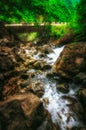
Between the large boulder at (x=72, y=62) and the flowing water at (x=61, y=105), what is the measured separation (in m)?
0.62

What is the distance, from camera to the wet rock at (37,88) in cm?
927

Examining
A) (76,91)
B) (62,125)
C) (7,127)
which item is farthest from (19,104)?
(76,91)

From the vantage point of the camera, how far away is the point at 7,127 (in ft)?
18.8

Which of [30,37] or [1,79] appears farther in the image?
[30,37]

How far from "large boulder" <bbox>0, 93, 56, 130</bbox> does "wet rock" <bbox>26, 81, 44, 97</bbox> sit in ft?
8.69

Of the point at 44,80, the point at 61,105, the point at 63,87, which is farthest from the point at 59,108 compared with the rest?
the point at 44,80

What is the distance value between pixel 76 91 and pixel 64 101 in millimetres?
898

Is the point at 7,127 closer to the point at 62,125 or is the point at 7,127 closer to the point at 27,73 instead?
the point at 62,125

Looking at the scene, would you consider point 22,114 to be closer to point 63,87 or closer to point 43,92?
point 43,92

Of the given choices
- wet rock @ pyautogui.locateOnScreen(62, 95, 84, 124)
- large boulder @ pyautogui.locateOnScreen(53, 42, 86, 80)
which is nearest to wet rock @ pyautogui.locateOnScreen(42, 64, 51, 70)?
large boulder @ pyautogui.locateOnScreen(53, 42, 86, 80)

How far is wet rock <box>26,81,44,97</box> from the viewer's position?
30.4 feet

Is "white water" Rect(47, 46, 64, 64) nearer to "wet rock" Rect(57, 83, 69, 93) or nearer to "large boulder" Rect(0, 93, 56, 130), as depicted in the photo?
"wet rock" Rect(57, 83, 69, 93)

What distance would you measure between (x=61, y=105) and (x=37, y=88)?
5.51 ft

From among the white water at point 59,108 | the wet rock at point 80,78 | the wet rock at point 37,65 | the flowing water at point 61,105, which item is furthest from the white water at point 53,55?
the wet rock at point 80,78
